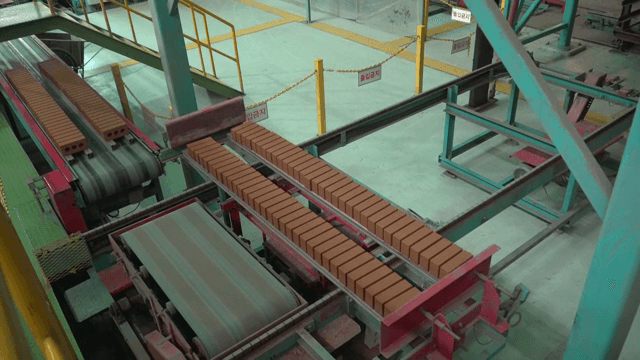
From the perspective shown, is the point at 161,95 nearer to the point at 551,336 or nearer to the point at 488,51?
the point at 488,51

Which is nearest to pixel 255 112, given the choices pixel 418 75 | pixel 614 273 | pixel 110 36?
pixel 110 36

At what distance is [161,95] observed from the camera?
10.6 m

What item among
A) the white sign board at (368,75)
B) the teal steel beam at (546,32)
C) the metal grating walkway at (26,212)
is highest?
the metal grating walkway at (26,212)

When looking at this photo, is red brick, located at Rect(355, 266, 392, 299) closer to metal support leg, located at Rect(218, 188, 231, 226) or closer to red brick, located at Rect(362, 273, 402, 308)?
red brick, located at Rect(362, 273, 402, 308)

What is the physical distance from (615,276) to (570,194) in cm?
357

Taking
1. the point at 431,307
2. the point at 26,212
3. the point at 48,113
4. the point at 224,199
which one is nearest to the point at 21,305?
the point at 431,307

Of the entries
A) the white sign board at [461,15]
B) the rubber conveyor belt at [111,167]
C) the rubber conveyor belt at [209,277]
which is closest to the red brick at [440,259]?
the rubber conveyor belt at [209,277]

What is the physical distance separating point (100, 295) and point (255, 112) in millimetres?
4137

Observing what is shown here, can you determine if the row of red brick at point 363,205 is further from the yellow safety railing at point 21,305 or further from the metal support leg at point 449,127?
the metal support leg at point 449,127

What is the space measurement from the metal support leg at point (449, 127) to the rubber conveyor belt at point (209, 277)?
3918 mm

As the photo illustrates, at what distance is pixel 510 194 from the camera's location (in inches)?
171

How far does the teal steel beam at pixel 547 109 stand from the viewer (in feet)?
9.22

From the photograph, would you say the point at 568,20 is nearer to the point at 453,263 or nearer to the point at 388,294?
the point at 453,263

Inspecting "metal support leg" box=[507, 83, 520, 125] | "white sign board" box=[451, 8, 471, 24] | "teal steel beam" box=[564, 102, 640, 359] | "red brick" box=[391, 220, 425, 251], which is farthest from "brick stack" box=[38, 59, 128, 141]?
"white sign board" box=[451, 8, 471, 24]
